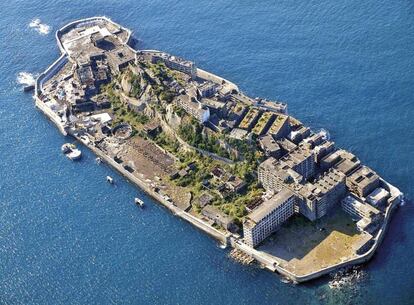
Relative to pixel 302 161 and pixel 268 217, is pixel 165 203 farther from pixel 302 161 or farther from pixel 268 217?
pixel 302 161

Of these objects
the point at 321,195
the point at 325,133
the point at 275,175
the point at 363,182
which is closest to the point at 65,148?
the point at 275,175

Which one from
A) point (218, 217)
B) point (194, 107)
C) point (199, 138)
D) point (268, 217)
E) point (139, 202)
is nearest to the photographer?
point (268, 217)

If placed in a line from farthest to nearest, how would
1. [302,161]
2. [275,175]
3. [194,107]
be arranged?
[194,107] → [302,161] → [275,175]

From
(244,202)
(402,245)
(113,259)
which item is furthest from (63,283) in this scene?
(402,245)

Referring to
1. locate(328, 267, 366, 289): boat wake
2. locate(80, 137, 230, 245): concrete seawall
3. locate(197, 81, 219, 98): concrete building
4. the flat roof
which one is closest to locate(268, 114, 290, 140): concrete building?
locate(197, 81, 219, 98): concrete building

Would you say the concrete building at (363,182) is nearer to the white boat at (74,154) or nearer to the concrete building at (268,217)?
the concrete building at (268,217)

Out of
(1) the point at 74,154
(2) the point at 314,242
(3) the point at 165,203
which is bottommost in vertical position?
(1) the point at 74,154
